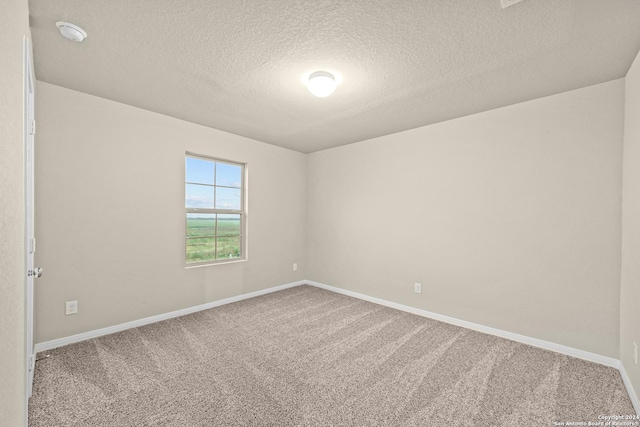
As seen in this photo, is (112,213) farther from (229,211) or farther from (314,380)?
(314,380)

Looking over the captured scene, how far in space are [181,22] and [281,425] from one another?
2527 mm

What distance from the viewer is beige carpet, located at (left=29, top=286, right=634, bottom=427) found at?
1719 millimetres

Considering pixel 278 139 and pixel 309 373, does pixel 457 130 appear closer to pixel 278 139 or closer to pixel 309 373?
pixel 278 139

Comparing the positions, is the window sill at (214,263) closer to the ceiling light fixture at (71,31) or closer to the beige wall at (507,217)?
the beige wall at (507,217)

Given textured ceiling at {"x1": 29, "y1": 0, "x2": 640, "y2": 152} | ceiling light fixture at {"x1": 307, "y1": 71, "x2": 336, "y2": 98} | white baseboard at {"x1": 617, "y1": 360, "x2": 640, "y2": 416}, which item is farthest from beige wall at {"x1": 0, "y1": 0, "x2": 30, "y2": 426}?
white baseboard at {"x1": 617, "y1": 360, "x2": 640, "y2": 416}

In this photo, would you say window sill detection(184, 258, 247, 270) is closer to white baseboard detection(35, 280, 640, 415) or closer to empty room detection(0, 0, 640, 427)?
empty room detection(0, 0, 640, 427)

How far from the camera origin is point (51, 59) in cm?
209

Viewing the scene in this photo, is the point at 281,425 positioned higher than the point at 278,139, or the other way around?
the point at 278,139

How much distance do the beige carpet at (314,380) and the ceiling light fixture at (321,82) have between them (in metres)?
2.30

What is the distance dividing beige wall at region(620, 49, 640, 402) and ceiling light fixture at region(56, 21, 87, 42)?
12.5 ft

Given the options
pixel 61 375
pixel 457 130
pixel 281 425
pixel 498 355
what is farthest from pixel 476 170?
pixel 61 375

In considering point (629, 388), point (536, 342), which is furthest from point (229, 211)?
point (629, 388)

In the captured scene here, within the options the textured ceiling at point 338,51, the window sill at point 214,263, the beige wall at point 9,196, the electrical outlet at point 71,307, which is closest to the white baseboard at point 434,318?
A: the electrical outlet at point 71,307

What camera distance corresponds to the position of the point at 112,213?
2.85 metres
